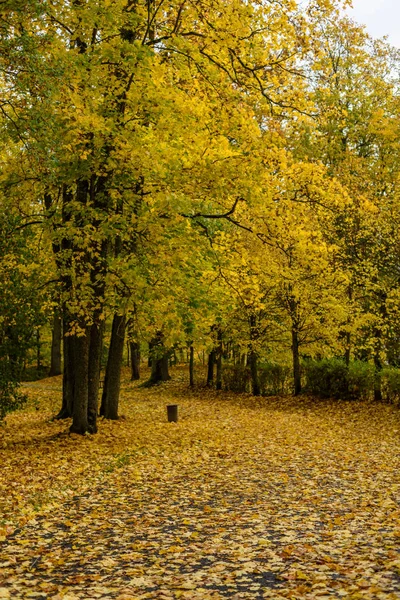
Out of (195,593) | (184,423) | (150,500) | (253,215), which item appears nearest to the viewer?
(195,593)

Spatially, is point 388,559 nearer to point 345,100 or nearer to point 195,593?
point 195,593

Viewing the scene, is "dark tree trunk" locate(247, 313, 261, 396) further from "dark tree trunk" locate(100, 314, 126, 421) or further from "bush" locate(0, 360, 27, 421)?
"bush" locate(0, 360, 27, 421)

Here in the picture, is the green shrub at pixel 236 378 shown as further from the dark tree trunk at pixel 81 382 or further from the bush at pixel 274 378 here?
the dark tree trunk at pixel 81 382

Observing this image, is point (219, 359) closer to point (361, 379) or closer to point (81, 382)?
point (361, 379)

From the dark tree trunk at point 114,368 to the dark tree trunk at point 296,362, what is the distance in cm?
812

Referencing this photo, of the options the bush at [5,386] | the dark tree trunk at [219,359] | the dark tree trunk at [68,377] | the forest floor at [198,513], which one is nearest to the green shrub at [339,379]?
the dark tree trunk at [219,359]

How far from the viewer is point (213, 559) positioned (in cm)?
619

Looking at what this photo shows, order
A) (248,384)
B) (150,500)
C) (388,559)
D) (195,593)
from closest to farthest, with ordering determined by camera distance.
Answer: (195,593), (388,559), (150,500), (248,384)

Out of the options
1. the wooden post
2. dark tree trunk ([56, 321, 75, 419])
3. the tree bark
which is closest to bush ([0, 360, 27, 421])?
dark tree trunk ([56, 321, 75, 419])

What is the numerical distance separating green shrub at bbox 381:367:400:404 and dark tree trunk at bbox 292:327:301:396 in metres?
3.77

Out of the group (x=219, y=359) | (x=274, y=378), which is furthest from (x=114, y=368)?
(x=219, y=359)

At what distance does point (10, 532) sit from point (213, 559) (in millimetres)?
2387

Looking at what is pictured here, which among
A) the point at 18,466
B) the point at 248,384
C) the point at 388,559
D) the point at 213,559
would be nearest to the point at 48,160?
the point at 18,466

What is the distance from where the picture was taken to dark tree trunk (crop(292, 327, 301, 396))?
76.4 ft
